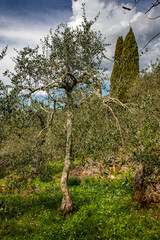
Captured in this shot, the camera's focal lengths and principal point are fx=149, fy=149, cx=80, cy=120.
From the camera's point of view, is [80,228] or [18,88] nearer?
[18,88]

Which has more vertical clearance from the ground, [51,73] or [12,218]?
[51,73]

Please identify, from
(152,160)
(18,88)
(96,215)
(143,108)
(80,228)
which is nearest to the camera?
(152,160)

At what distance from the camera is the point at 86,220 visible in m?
6.36

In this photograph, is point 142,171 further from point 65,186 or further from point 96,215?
point 65,186

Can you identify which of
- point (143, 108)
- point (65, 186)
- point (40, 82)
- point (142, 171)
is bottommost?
point (65, 186)

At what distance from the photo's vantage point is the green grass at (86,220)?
553 cm

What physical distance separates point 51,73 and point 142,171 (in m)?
7.11

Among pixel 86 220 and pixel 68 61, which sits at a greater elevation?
pixel 68 61

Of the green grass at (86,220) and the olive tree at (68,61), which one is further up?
the olive tree at (68,61)

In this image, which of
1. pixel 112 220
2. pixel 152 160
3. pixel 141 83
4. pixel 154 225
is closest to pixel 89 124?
pixel 152 160

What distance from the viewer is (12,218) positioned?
723cm

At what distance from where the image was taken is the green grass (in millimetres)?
5531

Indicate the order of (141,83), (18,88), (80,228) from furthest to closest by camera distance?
1. (141,83)
2. (80,228)
3. (18,88)

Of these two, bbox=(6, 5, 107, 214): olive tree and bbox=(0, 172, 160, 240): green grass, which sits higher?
bbox=(6, 5, 107, 214): olive tree
